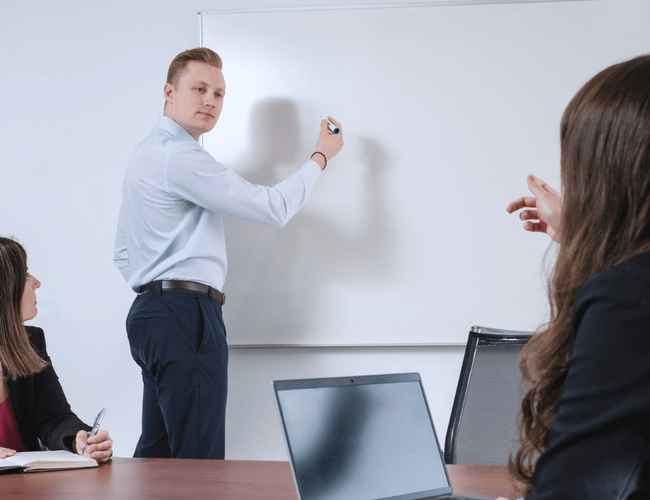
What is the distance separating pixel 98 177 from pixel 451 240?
1.43 meters

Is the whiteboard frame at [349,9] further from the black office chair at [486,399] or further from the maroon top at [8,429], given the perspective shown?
the maroon top at [8,429]

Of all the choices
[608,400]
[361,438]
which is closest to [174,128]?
[361,438]

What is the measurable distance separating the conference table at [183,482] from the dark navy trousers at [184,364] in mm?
804

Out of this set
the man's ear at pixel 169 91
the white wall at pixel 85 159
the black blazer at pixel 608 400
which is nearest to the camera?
the black blazer at pixel 608 400

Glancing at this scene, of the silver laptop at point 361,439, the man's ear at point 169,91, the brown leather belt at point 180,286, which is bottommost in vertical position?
the brown leather belt at point 180,286

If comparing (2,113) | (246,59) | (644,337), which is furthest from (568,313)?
(2,113)

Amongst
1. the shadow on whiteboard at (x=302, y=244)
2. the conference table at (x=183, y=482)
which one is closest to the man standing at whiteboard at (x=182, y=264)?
the shadow on whiteboard at (x=302, y=244)

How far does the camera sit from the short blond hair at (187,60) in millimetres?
3051

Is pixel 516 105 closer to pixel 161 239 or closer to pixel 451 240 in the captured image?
pixel 451 240

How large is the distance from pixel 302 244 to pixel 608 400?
2.57 metres

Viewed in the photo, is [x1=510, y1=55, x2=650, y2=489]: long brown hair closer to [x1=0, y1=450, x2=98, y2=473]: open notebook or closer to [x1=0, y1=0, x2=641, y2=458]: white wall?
[x1=0, y1=450, x2=98, y2=473]: open notebook

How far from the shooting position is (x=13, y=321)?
216 cm

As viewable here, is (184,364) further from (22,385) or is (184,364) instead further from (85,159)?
(85,159)

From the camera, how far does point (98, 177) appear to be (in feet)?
11.6
